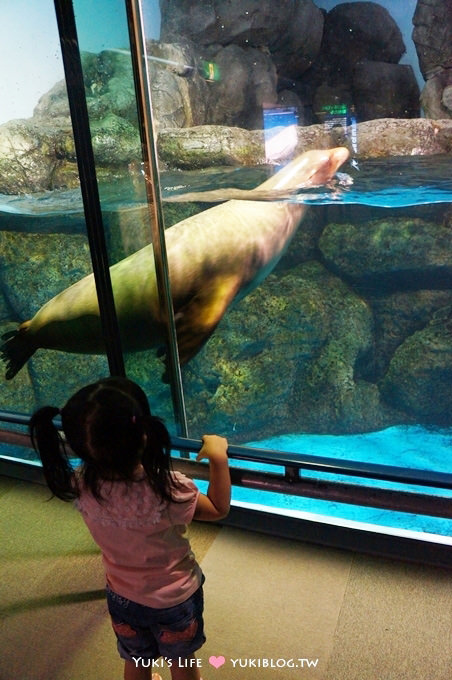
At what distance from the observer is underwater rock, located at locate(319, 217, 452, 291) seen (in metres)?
2.88

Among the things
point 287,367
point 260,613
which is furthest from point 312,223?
point 260,613

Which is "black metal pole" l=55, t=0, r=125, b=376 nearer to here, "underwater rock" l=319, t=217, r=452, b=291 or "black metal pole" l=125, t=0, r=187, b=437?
"black metal pole" l=125, t=0, r=187, b=437

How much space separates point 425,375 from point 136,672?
247 cm

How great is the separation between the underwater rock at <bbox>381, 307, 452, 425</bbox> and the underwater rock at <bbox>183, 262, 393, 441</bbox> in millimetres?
157

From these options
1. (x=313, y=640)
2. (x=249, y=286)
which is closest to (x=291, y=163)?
(x=249, y=286)

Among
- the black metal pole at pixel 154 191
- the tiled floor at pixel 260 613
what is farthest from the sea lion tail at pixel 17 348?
the tiled floor at pixel 260 613

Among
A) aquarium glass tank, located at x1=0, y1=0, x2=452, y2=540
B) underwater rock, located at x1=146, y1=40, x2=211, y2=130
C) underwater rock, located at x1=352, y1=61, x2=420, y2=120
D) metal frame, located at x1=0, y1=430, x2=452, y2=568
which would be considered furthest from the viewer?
underwater rock, located at x1=146, y1=40, x2=211, y2=130

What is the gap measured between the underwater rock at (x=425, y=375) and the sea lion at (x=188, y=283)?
3.31 feet

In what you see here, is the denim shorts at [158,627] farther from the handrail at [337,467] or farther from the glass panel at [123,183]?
the glass panel at [123,183]

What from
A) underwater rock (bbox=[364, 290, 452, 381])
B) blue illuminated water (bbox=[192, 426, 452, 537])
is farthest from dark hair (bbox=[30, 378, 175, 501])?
underwater rock (bbox=[364, 290, 452, 381])

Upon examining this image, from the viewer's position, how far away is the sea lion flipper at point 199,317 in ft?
8.93

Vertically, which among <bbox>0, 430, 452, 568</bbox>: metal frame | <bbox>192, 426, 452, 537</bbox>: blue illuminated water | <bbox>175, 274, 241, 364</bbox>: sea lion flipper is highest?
<bbox>175, 274, 241, 364</bbox>: sea lion flipper

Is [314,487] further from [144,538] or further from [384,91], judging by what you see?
[384,91]

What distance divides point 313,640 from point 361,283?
1.97 m
